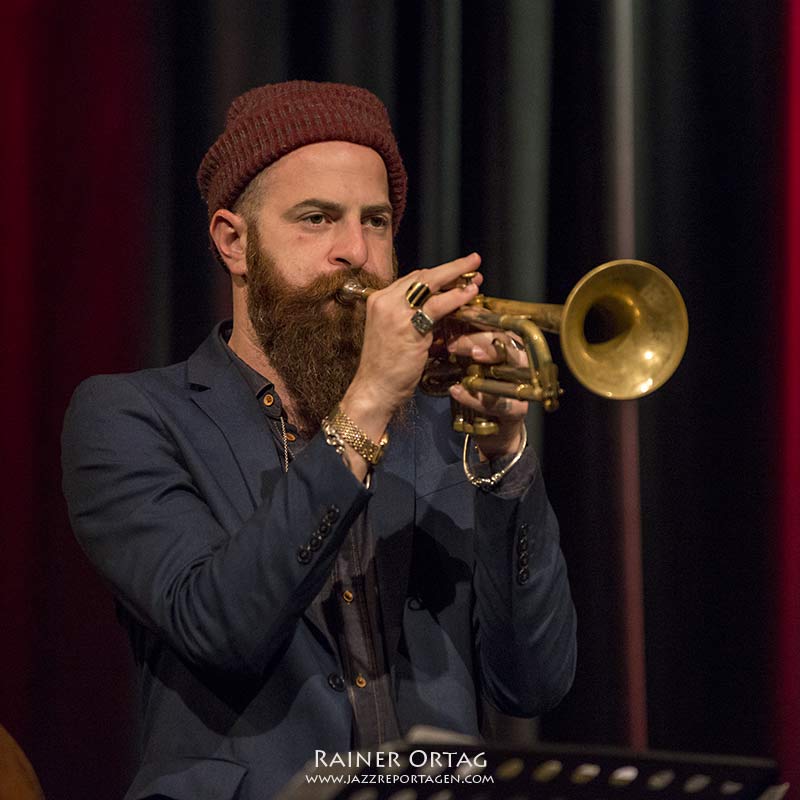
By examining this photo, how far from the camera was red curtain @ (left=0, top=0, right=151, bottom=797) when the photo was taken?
2.77 meters

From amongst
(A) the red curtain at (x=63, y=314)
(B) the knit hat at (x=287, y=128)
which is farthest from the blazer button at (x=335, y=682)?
(A) the red curtain at (x=63, y=314)

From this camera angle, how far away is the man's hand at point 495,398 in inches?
69.9

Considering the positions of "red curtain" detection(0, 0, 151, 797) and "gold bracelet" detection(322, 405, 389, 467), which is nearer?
"gold bracelet" detection(322, 405, 389, 467)

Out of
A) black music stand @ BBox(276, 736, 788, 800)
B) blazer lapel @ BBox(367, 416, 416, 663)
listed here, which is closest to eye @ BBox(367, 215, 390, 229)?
blazer lapel @ BBox(367, 416, 416, 663)

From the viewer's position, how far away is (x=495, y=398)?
181cm

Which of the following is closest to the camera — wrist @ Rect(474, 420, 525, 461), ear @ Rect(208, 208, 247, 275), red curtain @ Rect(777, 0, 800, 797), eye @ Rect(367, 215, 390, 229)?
wrist @ Rect(474, 420, 525, 461)

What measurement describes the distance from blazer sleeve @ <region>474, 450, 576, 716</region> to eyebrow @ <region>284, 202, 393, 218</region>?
567 mm

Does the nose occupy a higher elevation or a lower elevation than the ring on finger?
higher

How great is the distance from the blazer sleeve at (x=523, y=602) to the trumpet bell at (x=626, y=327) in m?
0.28

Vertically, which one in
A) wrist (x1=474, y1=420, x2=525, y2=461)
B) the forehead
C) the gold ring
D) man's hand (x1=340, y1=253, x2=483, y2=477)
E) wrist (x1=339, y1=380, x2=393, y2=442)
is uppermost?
the forehead

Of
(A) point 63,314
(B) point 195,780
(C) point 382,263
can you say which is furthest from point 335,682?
(A) point 63,314

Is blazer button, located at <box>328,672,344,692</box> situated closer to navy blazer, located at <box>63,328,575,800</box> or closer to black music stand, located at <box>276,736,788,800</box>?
navy blazer, located at <box>63,328,575,800</box>

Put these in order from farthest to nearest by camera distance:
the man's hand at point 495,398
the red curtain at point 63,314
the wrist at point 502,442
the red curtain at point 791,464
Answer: the red curtain at point 63,314 → the red curtain at point 791,464 → the wrist at point 502,442 → the man's hand at point 495,398

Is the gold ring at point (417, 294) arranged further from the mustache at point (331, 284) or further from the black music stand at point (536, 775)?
the black music stand at point (536, 775)
